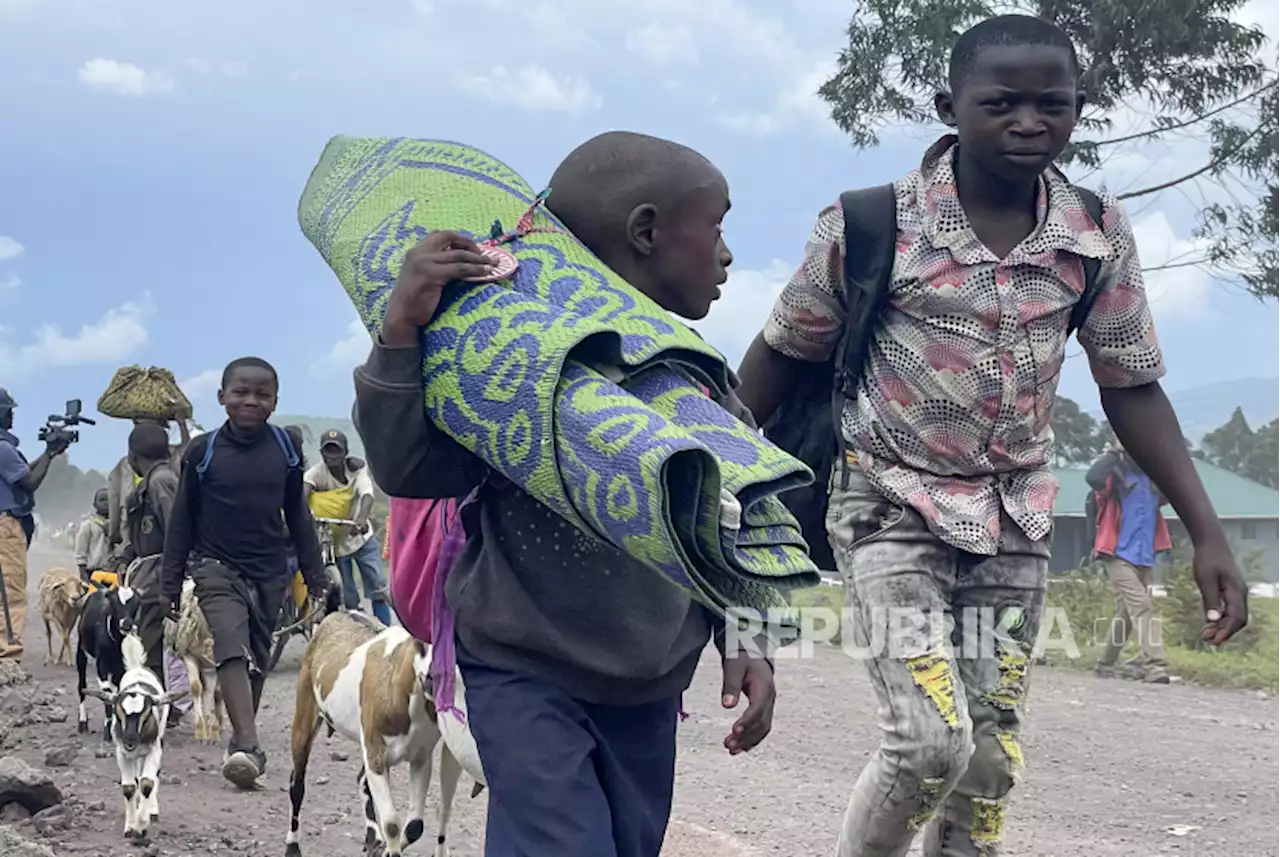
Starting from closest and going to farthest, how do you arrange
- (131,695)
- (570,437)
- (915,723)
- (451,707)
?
1. (570,437)
2. (451,707)
3. (915,723)
4. (131,695)

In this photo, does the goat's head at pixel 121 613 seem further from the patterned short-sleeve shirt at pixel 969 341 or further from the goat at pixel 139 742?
the patterned short-sleeve shirt at pixel 969 341

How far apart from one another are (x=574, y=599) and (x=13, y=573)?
10733 mm

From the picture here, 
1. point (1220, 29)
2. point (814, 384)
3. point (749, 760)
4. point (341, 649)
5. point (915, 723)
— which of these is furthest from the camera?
point (1220, 29)

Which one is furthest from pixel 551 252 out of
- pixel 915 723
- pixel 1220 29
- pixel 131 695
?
pixel 1220 29

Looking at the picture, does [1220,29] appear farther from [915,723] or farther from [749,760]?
[915,723]

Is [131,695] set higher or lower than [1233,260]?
lower

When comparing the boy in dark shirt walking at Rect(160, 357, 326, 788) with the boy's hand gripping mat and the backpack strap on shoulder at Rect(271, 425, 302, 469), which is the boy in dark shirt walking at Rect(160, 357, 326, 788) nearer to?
the backpack strap on shoulder at Rect(271, 425, 302, 469)

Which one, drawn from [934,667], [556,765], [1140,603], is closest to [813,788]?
[934,667]

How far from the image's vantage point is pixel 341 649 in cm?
643

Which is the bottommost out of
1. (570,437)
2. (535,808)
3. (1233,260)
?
(535,808)

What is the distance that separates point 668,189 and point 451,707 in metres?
1.20

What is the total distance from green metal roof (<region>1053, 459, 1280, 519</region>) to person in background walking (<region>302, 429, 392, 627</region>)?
32246 mm

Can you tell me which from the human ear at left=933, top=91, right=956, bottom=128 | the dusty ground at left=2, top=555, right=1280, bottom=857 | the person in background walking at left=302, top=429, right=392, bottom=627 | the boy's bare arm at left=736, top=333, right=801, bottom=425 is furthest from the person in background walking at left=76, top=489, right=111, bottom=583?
the human ear at left=933, top=91, right=956, bottom=128

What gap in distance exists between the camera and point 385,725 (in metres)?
5.70
